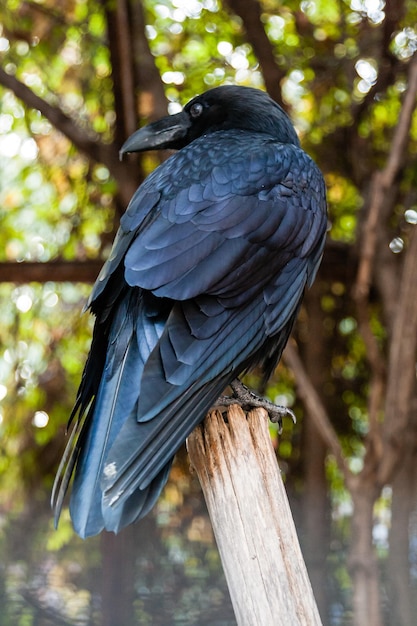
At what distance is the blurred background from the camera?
9.46 ft

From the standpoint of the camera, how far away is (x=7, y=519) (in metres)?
3.20

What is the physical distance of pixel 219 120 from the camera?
2014 mm

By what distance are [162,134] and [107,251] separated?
1384mm

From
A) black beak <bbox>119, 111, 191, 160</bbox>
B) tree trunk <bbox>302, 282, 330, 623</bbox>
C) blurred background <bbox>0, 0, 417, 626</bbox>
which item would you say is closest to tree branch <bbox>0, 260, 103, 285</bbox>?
blurred background <bbox>0, 0, 417, 626</bbox>

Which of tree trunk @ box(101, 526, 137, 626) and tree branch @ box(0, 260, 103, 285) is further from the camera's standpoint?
tree branch @ box(0, 260, 103, 285)

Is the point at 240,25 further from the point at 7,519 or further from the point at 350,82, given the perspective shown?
the point at 7,519

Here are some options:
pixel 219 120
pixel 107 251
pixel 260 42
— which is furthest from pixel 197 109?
Answer: pixel 107 251

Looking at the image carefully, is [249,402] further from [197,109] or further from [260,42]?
[260,42]

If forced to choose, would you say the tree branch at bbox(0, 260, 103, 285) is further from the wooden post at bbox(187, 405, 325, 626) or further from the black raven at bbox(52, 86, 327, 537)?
the wooden post at bbox(187, 405, 325, 626)

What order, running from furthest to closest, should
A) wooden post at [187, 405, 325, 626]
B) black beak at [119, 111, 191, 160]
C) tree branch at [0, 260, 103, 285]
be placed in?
1. tree branch at [0, 260, 103, 285]
2. black beak at [119, 111, 191, 160]
3. wooden post at [187, 405, 325, 626]

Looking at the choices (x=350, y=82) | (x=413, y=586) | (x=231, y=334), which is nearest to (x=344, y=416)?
(x=413, y=586)

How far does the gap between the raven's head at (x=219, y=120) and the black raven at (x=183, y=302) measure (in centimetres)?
11

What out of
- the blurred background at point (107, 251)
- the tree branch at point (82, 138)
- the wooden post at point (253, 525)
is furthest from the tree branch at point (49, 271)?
the wooden post at point (253, 525)

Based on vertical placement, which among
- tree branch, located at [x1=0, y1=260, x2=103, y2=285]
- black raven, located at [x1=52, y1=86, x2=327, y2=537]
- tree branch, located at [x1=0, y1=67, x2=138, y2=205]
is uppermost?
black raven, located at [x1=52, y1=86, x2=327, y2=537]
